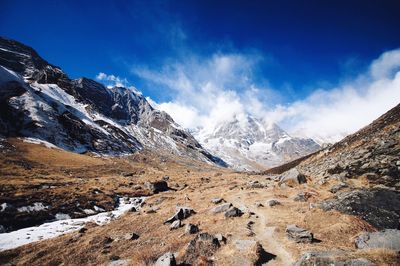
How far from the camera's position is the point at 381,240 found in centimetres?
1462

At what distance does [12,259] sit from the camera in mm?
23625

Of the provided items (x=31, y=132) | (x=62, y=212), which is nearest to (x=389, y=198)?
(x=62, y=212)

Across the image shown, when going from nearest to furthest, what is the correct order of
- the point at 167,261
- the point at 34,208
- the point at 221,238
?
the point at 167,261
the point at 221,238
the point at 34,208

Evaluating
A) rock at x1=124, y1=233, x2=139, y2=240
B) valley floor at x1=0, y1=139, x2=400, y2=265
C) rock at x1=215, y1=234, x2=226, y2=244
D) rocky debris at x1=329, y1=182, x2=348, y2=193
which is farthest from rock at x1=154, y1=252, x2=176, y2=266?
rocky debris at x1=329, y1=182, x2=348, y2=193

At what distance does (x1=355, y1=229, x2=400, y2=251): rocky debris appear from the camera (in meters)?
13.9

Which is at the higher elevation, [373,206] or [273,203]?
[273,203]

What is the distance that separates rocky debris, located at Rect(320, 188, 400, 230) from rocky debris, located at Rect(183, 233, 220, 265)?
11113 mm

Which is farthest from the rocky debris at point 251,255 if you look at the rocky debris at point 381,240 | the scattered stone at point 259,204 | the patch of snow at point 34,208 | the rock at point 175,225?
the patch of snow at point 34,208

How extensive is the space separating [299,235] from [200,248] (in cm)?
731

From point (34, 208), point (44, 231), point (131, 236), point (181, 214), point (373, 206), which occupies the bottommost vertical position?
point (373, 206)

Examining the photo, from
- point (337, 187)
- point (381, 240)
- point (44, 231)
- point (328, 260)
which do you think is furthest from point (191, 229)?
point (44, 231)

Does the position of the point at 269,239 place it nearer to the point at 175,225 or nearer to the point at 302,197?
the point at 175,225

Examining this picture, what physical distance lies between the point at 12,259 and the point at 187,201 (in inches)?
927

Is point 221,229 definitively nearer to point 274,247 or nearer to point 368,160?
point 274,247
